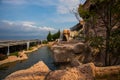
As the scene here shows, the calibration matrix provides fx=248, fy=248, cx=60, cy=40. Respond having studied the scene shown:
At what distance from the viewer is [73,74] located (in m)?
8.38

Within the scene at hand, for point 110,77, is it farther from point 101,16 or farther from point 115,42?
point 101,16

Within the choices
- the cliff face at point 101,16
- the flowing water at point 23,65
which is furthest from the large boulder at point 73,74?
the flowing water at point 23,65

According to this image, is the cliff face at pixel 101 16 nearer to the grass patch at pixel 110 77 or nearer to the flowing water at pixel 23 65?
the grass patch at pixel 110 77

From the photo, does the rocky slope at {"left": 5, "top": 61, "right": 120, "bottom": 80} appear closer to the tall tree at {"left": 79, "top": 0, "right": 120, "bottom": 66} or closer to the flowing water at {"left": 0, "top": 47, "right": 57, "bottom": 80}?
the tall tree at {"left": 79, "top": 0, "right": 120, "bottom": 66}

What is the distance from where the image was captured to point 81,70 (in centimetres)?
883

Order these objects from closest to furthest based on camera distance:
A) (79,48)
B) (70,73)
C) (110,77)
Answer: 1. (70,73)
2. (110,77)
3. (79,48)

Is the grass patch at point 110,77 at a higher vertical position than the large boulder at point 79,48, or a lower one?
lower

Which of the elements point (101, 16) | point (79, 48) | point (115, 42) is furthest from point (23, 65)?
point (115, 42)

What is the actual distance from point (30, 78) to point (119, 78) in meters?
3.63

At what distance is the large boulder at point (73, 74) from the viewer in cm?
817

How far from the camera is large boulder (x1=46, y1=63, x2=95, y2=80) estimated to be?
26.8ft

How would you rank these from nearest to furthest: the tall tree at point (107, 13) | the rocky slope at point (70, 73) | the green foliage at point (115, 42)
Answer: the rocky slope at point (70, 73), the green foliage at point (115, 42), the tall tree at point (107, 13)

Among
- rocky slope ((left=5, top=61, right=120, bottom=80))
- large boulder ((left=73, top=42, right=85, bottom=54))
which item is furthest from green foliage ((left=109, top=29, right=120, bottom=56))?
large boulder ((left=73, top=42, right=85, bottom=54))

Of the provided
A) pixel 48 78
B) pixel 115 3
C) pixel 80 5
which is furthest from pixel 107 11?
pixel 48 78
